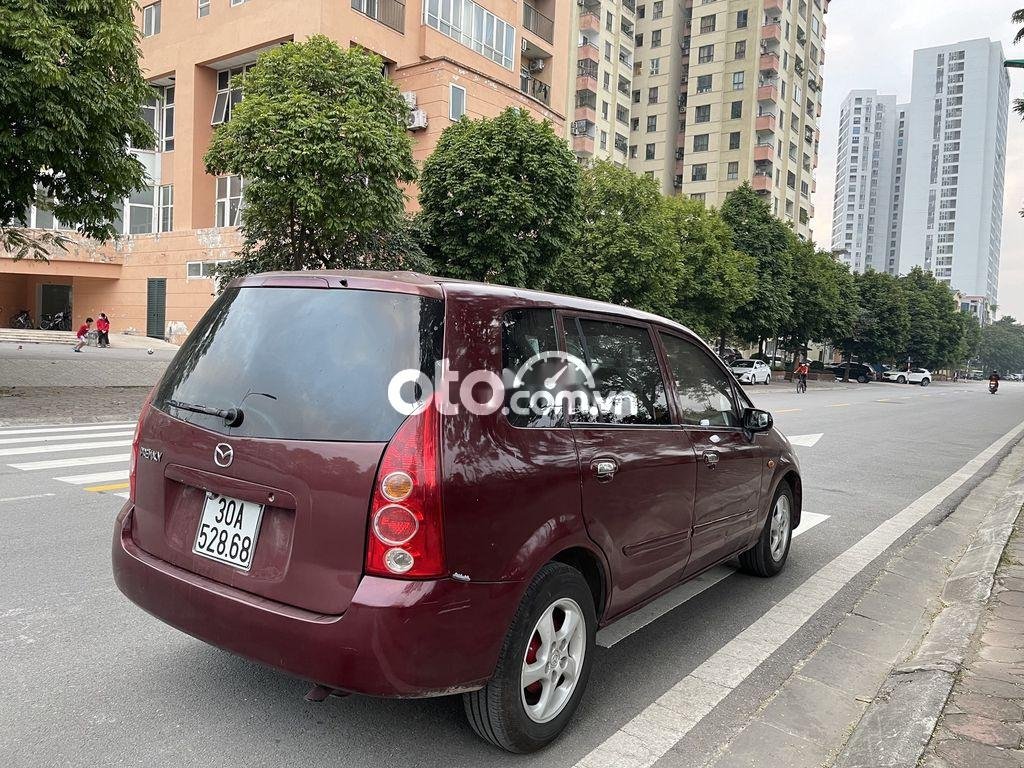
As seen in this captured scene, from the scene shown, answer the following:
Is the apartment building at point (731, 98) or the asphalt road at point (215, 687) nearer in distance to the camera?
the asphalt road at point (215, 687)

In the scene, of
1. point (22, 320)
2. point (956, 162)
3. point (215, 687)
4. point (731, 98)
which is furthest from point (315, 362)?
point (956, 162)

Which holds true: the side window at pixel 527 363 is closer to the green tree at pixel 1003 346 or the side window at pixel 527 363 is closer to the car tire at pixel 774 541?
the car tire at pixel 774 541

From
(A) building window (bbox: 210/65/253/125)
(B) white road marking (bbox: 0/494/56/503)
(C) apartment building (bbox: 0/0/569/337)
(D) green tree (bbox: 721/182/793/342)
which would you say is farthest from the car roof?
(D) green tree (bbox: 721/182/793/342)

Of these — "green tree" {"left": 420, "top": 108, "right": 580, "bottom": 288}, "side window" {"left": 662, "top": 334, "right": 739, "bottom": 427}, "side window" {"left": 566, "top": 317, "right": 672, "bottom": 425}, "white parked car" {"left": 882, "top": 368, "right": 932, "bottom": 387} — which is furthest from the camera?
"white parked car" {"left": 882, "top": 368, "right": 932, "bottom": 387}

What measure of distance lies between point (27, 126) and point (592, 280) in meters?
21.4

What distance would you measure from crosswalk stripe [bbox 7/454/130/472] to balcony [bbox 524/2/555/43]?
38.5 metres

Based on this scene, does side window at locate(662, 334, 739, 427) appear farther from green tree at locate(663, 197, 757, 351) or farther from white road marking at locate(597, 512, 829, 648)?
green tree at locate(663, 197, 757, 351)

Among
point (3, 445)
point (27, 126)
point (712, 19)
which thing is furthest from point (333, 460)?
point (712, 19)

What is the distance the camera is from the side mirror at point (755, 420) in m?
4.48

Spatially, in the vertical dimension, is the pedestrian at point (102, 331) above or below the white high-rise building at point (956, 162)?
below

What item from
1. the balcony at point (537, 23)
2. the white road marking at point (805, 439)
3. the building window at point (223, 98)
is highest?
the balcony at point (537, 23)

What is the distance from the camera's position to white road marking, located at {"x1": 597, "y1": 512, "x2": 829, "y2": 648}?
13.2 ft

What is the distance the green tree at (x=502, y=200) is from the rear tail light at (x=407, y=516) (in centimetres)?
2157

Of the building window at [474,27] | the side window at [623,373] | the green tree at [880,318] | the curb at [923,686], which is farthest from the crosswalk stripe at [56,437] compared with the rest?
the green tree at [880,318]
